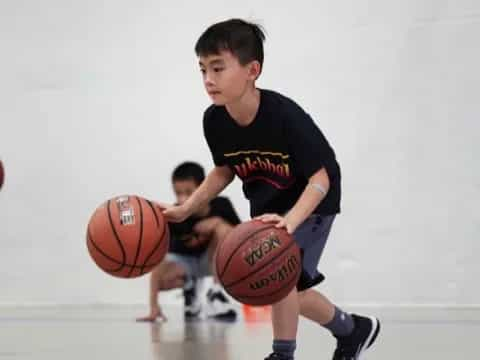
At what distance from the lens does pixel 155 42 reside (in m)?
4.98

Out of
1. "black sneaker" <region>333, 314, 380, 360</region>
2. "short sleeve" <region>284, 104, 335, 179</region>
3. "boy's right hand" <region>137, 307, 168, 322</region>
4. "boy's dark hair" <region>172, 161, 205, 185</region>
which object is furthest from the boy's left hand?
"boy's dark hair" <region>172, 161, 205, 185</region>

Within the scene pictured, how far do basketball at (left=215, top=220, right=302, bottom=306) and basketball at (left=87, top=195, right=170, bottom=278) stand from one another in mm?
317

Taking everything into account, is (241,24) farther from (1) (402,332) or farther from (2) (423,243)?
(2) (423,243)

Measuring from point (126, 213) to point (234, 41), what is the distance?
1.61ft

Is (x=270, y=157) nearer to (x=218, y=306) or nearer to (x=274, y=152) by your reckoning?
(x=274, y=152)

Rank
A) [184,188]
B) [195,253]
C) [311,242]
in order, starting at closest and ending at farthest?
1. [311,242]
2. [184,188]
3. [195,253]

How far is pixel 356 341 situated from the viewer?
235 centimetres

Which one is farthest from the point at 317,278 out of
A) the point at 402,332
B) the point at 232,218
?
the point at 232,218

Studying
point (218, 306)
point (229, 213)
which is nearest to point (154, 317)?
point (218, 306)

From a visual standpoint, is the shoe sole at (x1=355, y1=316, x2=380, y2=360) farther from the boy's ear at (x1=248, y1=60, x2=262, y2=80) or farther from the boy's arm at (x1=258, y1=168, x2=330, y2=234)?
the boy's ear at (x1=248, y1=60, x2=262, y2=80)

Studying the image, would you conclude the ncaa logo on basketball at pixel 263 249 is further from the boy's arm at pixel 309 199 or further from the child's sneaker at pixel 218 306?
the child's sneaker at pixel 218 306

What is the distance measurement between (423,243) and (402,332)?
1.25 metres

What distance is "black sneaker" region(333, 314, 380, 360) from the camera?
2.35m

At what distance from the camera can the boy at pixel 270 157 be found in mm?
2070
